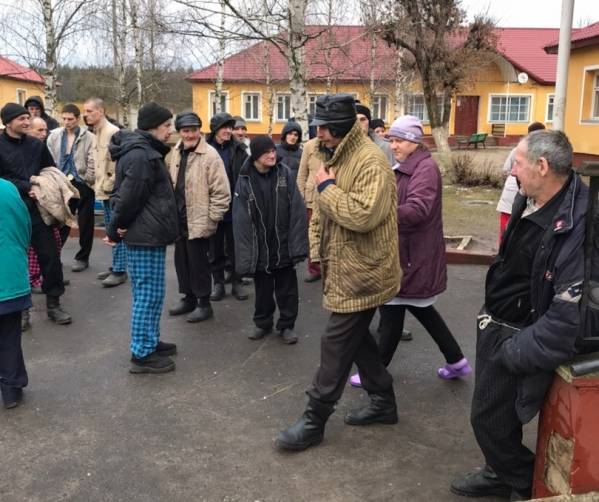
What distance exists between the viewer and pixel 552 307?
223 cm

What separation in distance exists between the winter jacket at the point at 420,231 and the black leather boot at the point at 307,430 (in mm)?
936

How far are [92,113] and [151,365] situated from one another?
335 cm

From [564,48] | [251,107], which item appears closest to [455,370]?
[564,48]

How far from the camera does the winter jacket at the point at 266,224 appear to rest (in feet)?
15.9

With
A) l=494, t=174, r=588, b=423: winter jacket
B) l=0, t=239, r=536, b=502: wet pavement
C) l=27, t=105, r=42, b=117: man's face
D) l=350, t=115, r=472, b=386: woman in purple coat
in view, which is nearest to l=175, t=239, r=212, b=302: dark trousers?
l=0, t=239, r=536, b=502: wet pavement

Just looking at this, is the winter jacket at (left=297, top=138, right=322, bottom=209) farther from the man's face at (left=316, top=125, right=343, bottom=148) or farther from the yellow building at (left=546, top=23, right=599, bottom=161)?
the yellow building at (left=546, top=23, right=599, bottom=161)

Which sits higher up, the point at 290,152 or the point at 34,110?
the point at 34,110

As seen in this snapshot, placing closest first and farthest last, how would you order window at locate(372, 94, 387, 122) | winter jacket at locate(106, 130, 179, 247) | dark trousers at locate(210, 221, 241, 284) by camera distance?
winter jacket at locate(106, 130, 179, 247) → dark trousers at locate(210, 221, 241, 284) → window at locate(372, 94, 387, 122)

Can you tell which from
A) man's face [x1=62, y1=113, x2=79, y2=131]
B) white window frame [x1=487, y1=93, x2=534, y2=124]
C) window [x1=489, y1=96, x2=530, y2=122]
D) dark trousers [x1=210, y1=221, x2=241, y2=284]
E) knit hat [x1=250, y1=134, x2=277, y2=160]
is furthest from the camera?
window [x1=489, y1=96, x2=530, y2=122]

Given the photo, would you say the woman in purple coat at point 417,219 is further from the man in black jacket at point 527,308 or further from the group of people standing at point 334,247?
the man in black jacket at point 527,308

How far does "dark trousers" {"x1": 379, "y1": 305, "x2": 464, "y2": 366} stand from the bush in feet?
33.3

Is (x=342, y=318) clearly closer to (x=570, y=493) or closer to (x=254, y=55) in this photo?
(x=570, y=493)

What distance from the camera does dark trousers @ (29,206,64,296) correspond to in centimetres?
527

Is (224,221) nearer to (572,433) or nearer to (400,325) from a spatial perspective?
(400,325)
